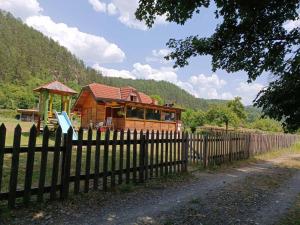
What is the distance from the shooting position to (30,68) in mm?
162750

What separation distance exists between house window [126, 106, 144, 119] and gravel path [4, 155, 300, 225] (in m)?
22.1

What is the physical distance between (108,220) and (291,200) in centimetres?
489

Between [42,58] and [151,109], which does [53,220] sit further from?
[42,58]

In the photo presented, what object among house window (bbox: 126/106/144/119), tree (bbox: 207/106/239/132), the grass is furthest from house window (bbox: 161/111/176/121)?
the grass

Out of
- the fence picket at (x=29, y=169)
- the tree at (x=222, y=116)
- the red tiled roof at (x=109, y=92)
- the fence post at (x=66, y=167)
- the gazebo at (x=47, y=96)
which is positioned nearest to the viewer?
the fence picket at (x=29, y=169)

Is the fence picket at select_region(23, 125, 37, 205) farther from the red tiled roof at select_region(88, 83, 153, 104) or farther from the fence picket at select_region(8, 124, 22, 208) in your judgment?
the red tiled roof at select_region(88, 83, 153, 104)

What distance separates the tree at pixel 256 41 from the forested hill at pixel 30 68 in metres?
116

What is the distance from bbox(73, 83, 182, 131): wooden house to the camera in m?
31.6

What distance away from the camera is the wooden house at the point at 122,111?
104 ft

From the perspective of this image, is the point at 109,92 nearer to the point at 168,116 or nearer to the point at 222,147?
the point at 168,116

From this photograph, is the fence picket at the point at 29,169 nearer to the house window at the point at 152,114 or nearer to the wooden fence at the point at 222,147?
the wooden fence at the point at 222,147

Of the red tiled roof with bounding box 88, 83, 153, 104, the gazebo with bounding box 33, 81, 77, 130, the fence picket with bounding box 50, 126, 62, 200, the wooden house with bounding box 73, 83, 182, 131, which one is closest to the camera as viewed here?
the fence picket with bounding box 50, 126, 62, 200

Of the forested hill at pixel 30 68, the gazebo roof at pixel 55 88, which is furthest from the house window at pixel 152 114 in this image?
the forested hill at pixel 30 68

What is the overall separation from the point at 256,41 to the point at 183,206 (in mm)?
4138
